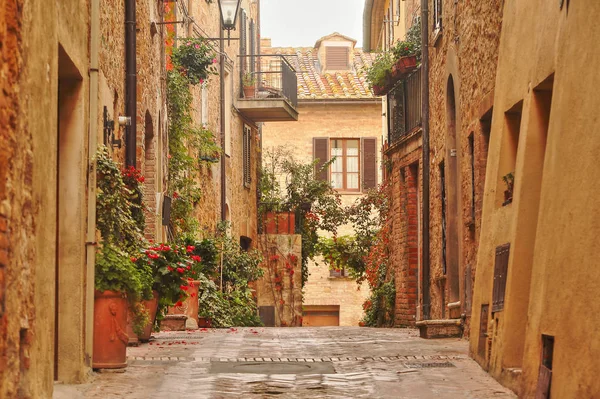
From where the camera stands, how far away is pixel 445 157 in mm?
15156

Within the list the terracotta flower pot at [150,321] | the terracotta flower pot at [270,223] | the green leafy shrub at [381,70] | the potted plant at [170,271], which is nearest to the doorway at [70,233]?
the terracotta flower pot at [150,321]

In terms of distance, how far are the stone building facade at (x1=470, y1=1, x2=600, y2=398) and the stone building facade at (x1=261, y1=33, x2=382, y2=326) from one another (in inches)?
930

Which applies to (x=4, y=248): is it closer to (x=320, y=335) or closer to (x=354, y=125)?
(x=320, y=335)

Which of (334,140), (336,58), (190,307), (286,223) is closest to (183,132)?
(190,307)

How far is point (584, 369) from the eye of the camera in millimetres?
5828

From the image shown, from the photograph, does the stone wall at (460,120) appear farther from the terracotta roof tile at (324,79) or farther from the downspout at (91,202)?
the terracotta roof tile at (324,79)

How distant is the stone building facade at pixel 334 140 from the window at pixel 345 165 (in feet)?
0.10

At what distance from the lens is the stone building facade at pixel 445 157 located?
12.5 metres

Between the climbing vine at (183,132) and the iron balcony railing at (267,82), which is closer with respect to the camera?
the climbing vine at (183,132)

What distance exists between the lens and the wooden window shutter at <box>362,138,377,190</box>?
34.0 metres

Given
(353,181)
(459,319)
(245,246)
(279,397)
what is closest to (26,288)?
(279,397)

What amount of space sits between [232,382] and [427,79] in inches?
380

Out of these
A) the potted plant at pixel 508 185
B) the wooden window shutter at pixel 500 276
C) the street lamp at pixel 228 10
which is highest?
the street lamp at pixel 228 10

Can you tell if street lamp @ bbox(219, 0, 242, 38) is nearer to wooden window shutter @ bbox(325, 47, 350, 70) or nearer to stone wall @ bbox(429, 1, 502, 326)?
stone wall @ bbox(429, 1, 502, 326)
